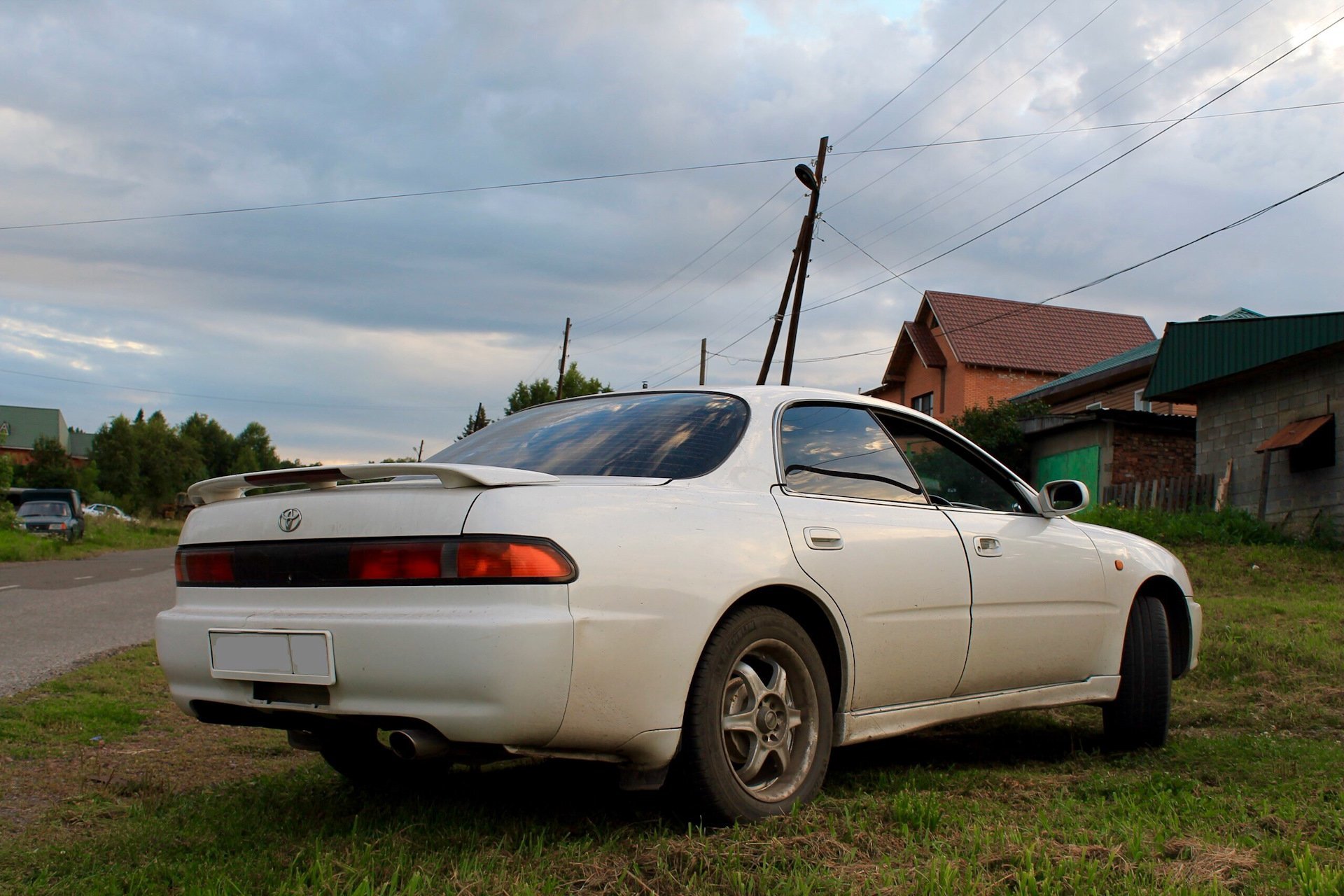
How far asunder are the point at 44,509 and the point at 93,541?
4.74 feet

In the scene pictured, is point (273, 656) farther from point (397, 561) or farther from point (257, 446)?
point (257, 446)

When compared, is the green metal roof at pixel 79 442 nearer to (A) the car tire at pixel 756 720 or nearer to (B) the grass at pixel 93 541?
(B) the grass at pixel 93 541

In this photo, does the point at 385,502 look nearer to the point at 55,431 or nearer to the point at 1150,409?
the point at 1150,409

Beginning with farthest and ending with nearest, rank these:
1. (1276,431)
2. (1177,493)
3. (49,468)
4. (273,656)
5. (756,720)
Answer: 1. (49,468)
2. (1177,493)
3. (1276,431)
4. (756,720)
5. (273,656)

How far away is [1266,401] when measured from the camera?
1831 cm

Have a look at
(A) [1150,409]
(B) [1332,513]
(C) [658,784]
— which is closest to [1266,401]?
(B) [1332,513]

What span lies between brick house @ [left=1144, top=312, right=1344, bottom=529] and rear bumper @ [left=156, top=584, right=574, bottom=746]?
16108 mm

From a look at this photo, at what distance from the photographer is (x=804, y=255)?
21734 millimetres

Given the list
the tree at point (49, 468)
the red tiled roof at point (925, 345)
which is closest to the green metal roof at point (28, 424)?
the tree at point (49, 468)

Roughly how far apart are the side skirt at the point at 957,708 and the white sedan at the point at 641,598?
0.01 m

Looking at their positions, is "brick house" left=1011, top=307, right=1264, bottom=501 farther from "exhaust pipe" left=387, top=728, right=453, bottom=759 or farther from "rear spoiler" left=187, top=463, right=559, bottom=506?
"exhaust pipe" left=387, top=728, right=453, bottom=759

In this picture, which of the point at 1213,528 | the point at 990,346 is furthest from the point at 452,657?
the point at 990,346

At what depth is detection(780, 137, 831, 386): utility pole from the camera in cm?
2170

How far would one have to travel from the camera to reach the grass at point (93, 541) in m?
22.5
